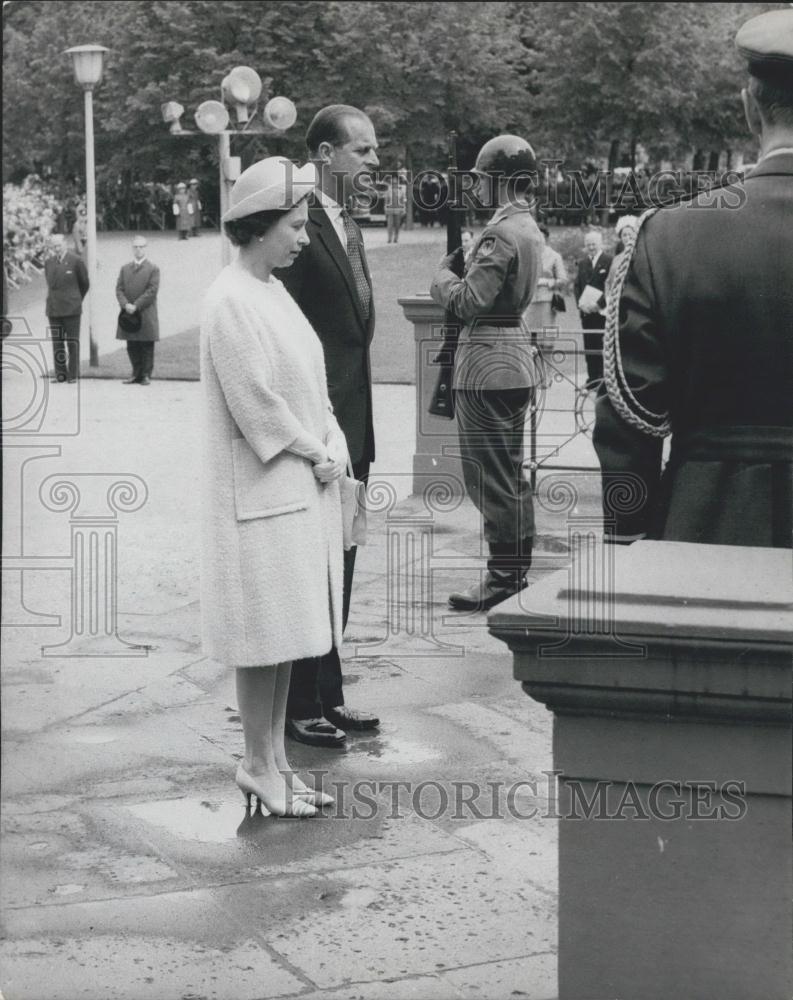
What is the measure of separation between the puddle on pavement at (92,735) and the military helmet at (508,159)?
3175 mm

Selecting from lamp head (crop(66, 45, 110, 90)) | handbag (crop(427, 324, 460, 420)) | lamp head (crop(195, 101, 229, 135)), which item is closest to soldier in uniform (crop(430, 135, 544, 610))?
handbag (crop(427, 324, 460, 420))

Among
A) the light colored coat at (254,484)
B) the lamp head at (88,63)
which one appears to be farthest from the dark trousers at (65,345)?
the light colored coat at (254,484)

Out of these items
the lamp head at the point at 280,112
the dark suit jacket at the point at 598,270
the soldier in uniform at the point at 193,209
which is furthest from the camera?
the soldier in uniform at the point at 193,209

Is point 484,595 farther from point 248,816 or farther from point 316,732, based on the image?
point 248,816

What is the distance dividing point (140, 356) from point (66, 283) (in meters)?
1.97

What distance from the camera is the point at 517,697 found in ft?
21.4

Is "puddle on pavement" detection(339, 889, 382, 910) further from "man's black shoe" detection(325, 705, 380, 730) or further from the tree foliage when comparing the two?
the tree foliage

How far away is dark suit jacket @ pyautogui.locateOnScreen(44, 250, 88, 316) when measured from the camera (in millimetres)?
21562

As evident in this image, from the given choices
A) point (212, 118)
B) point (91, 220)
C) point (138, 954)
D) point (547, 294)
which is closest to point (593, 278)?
point (547, 294)

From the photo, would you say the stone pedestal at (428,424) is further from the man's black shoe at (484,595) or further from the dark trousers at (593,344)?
the man's black shoe at (484,595)

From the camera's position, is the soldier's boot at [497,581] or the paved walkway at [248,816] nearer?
the paved walkway at [248,816]

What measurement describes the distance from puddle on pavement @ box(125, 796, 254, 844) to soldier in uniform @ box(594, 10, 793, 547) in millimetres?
1819

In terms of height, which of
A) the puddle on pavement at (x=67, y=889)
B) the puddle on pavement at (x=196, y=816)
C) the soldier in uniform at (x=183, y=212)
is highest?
the soldier in uniform at (x=183, y=212)

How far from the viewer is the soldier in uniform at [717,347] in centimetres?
363
